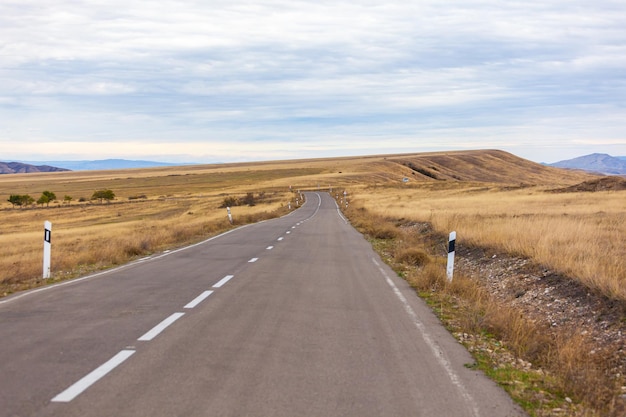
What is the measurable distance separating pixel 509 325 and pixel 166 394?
16.0 ft

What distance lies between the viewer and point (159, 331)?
7.56 meters

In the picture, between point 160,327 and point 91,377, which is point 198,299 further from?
point 91,377

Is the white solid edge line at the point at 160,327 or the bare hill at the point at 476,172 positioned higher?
the bare hill at the point at 476,172

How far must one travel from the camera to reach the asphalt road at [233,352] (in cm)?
503

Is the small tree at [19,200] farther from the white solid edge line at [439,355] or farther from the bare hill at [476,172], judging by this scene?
the bare hill at [476,172]

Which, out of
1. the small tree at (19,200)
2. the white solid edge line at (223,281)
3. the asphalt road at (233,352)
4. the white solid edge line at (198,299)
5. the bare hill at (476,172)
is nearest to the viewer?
the asphalt road at (233,352)

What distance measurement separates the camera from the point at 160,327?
779cm

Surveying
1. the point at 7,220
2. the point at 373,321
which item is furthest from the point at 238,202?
the point at 373,321

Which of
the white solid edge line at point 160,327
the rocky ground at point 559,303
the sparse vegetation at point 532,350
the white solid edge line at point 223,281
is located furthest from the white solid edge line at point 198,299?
the rocky ground at point 559,303

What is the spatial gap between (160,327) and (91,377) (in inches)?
85.5

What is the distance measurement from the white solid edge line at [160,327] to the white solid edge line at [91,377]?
658 millimetres

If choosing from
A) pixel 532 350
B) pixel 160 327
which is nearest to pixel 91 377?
pixel 160 327

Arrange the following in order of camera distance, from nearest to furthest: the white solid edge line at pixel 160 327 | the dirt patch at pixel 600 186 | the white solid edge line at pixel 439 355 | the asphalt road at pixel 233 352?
the asphalt road at pixel 233 352 < the white solid edge line at pixel 439 355 < the white solid edge line at pixel 160 327 < the dirt patch at pixel 600 186

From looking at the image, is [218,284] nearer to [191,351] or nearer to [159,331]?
[159,331]
